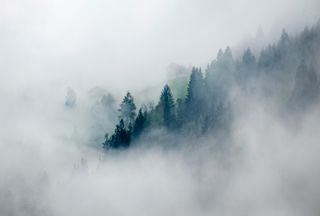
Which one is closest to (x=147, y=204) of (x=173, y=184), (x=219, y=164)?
(x=173, y=184)

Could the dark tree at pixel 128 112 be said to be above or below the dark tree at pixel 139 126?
above

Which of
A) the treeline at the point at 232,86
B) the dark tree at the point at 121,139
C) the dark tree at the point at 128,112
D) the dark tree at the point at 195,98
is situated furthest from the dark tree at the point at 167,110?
the dark tree at the point at 128,112

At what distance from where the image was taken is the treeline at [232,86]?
500 feet

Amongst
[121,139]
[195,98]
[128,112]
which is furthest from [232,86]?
[128,112]

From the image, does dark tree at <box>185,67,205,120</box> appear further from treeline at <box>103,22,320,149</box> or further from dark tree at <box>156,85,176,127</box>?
dark tree at <box>156,85,176,127</box>

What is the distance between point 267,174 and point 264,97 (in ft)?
68.3

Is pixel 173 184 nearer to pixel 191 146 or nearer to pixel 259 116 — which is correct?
pixel 191 146

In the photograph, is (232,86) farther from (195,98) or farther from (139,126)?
(139,126)

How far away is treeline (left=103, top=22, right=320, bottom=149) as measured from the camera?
152 m

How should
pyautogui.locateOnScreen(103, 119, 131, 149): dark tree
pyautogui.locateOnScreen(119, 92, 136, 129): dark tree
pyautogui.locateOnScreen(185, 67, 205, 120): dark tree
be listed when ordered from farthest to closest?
1. pyautogui.locateOnScreen(119, 92, 136, 129): dark tree
2. pyautogui.locateOnScreen(103, 119, 131, 149): dark tree
3. pyautogui.locateOnScreen(185, 67, 205, 120): dark tree

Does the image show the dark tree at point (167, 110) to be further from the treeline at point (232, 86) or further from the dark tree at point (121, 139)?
the dark tree at point (121, 139)

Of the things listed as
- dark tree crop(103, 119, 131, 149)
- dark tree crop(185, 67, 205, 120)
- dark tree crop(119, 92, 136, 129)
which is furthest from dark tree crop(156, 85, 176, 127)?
dark tree crop(119, 92, 136, 129)

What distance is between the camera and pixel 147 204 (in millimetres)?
158000

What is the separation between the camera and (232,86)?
545 ft
